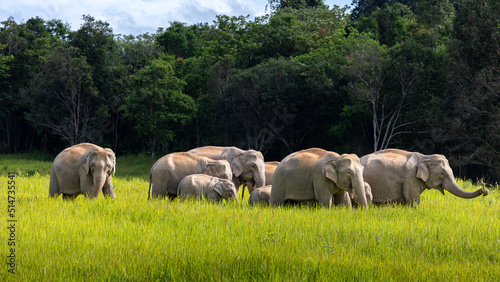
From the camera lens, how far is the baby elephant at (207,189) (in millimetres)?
11484

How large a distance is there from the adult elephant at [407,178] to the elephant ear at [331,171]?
1.85 metres

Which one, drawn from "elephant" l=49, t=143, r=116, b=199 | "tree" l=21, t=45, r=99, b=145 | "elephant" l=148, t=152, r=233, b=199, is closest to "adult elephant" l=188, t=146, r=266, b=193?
"elephant" l=148, t=152, r=233, b=199

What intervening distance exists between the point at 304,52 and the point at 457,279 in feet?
142

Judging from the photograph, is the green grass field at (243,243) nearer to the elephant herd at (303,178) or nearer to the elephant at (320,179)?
the elephant at (320,179)

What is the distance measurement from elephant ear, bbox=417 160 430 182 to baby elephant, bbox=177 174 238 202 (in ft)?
13.9

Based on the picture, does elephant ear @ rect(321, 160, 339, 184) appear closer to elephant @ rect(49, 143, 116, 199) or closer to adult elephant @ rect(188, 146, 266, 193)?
adult elephant @ rect(188, 146, 266, 193)

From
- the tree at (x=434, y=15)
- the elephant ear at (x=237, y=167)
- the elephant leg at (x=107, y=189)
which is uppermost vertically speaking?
the tree at (x=434, y=15)

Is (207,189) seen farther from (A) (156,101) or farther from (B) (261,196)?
(A) (156,101)

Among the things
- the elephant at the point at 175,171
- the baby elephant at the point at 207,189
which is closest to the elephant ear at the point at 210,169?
the elephant at the point at 175,171

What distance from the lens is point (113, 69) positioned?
5088 cm

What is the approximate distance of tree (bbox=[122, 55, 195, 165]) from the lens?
43344 mm

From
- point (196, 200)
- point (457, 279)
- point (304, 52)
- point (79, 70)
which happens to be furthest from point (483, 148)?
point (79, 70)

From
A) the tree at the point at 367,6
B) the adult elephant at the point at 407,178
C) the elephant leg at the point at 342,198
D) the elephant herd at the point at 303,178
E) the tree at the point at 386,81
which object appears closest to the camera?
the elephant herd at the point at 303,178

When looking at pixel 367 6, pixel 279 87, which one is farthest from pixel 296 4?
pixel 279 87
